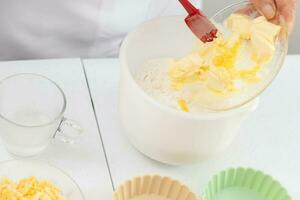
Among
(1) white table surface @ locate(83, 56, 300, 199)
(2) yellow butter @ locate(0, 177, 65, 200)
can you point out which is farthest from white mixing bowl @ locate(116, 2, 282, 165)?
(2) yellow butter @ locate(0, 177, 65, 200)

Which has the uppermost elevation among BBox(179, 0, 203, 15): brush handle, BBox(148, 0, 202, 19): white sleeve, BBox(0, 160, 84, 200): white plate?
BBox(179, 0, 203, 15): brush handle

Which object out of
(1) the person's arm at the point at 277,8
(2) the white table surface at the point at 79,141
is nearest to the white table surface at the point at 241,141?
(2) the white table surface at the point at 79,141

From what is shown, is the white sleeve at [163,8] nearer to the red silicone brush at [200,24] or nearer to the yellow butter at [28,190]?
the red silicone brush at [200,24]

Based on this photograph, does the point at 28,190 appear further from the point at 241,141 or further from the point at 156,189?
the point at 241,141

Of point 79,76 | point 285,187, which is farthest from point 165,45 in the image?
point 285,187

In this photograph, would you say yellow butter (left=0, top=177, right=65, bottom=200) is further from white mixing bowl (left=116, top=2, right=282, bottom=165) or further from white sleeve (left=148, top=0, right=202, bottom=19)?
white sleeve (left=148, top=0, right=202, bottom=19)

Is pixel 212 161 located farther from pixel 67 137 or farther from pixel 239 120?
pixel 67 137

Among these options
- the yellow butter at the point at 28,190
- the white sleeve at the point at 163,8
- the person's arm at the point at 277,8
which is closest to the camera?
the yellow butter at the point at 28,190
